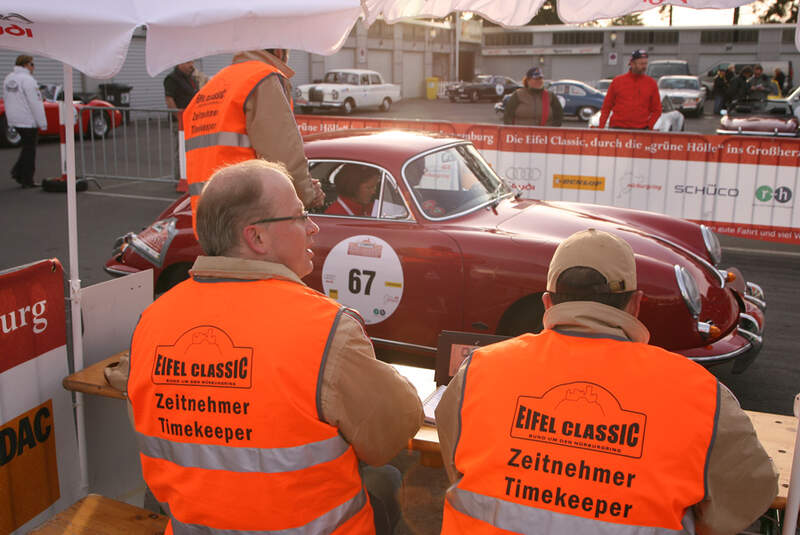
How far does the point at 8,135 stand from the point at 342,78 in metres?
14.6

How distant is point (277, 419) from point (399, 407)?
0.38 metres

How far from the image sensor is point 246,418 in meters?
1.76

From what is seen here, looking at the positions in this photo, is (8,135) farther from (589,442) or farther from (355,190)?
(589,442)

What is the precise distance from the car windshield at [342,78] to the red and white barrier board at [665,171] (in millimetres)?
20231

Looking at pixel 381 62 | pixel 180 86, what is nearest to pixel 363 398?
pixel 180 86

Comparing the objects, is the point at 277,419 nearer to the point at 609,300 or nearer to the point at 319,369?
the point at 319,369

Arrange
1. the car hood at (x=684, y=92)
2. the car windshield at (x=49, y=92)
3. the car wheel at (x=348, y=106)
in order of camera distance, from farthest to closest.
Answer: the car hood at (x=684, y=92)
the car wheel at (x=348, y=106)
the car windshield at (x=49, y=92)

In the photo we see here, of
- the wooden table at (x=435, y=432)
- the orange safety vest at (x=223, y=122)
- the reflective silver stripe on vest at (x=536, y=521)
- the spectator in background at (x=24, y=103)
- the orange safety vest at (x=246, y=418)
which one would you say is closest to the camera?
the reflective silver stripe on vest at (x=536, y=521)

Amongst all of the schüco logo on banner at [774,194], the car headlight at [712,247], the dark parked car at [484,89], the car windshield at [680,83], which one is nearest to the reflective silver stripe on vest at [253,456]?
the car headlight at [712,247]

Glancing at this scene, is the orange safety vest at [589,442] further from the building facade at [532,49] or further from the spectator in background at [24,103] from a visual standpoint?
the building facade at [532,49]

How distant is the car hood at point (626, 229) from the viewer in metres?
4.48

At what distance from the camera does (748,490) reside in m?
1.66

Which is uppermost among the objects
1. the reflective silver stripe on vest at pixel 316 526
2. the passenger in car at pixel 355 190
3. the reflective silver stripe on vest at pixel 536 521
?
the passenger in car at pixel 355 190

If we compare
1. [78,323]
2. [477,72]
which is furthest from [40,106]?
[477,72]
